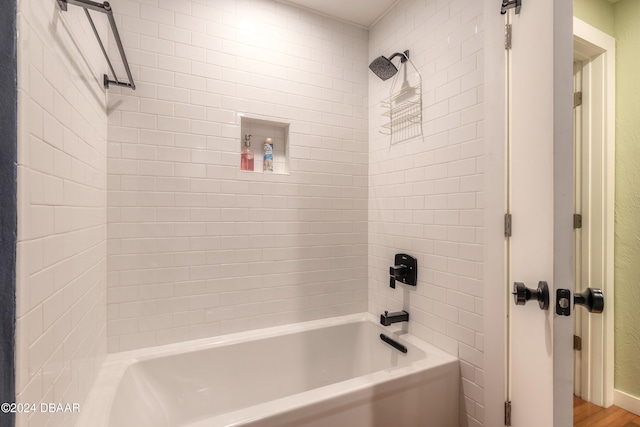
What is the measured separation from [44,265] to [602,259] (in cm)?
272

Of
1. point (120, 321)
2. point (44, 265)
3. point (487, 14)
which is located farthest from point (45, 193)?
point (487, 14)

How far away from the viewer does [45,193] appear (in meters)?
0.76

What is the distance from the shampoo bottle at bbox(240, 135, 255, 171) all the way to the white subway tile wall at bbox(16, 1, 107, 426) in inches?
30.2

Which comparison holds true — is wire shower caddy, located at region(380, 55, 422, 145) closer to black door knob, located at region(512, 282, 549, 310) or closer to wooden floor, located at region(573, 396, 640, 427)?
black door knob, located at region(512, 282, 549, 310)

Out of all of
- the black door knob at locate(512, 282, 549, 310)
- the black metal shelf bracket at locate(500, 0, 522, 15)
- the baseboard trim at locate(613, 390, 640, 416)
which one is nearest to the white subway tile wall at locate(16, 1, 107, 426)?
the black door knob at locate(512, 282, 549, 310)

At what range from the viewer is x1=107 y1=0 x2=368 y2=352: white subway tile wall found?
5.28 ft

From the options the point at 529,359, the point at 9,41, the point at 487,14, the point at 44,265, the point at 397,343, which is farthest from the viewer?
the point at 397,343

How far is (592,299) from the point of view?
2.63 ft

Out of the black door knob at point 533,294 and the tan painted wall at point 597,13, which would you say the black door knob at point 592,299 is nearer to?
the black door knob at point 533,294

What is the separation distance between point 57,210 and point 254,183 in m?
1.12

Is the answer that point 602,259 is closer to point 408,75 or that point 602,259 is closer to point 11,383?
point 408,75

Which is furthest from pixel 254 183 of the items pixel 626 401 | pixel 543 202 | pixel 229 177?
pixel 626 401

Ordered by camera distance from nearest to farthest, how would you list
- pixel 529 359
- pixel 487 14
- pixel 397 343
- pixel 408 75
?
pixel 529 359
pixel 487 14
pixel 397 343
pixel 408 75

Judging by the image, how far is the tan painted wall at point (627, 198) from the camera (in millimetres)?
1731
